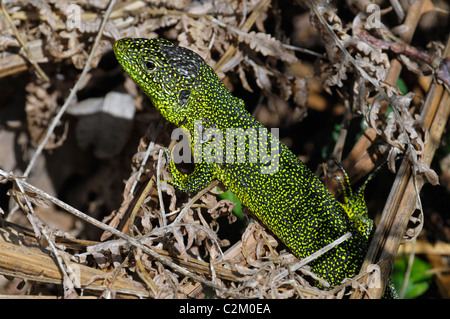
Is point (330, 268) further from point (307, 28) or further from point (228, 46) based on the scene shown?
point (307, 28)

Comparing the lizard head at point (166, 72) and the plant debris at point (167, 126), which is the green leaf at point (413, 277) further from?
the lizard head at point (166, 72)

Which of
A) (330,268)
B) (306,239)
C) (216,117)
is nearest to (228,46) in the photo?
(216,117)

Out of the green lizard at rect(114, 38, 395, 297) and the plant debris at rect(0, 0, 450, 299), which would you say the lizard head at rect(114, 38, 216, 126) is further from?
the plant debris at rect(0, 0, 450, 299)

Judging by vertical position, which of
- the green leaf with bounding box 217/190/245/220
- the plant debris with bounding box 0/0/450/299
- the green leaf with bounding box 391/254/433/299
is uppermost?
the plant debris with bounding box 0/0/450/299

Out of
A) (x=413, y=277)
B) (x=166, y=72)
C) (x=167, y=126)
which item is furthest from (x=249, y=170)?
(x=413, y=277)

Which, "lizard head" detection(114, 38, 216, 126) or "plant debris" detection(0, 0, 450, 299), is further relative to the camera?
"lizard head" detection(114, 38, 216, 126)

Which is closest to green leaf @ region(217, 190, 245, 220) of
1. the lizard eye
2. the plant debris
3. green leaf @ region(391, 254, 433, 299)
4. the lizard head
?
the plant debris

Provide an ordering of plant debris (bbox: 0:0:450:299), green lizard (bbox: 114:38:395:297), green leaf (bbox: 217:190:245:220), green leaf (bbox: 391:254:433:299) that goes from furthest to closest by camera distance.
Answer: green leaf (bbox: 391:254:433:299) < green leaf (bbox: 217:190:245:220) < green lizard (bbox: 114:38:395:297) < plant debris (bbox: 0:0:450:299)
